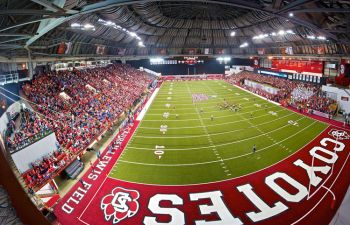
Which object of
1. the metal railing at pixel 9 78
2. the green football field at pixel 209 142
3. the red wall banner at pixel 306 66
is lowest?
the green football field at pixel 209 142

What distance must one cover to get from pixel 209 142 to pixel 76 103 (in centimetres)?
1683

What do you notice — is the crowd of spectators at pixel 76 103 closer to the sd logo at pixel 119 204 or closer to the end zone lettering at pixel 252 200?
the sd logo at pixel 119 204

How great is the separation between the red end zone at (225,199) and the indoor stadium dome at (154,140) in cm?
8

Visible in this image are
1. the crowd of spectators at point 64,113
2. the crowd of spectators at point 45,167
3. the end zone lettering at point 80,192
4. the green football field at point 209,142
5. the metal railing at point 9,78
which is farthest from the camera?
the metal railing at point 9,78

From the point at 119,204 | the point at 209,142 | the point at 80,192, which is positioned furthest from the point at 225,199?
the point at 80,192

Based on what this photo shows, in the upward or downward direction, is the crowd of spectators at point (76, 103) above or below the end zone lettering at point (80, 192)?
above

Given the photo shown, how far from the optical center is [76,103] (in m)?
28.0

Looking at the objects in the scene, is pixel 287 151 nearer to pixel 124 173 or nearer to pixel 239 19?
pixel 124 173

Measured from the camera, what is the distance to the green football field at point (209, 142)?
709 inches

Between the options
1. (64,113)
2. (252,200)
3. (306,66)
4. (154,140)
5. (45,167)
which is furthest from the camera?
(306,66)

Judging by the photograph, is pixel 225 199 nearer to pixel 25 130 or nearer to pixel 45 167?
pixel 45 167

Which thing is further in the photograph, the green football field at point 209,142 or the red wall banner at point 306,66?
the red wall banner at point 306,66

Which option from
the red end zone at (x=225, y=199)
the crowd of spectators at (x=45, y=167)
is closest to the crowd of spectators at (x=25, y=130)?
the crowd of spectators at (x=45, y=167)

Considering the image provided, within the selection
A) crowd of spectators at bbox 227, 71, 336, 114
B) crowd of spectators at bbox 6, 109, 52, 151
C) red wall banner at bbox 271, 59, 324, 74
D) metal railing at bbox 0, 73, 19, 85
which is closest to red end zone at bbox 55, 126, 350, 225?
crowd of spectators at bbox 6, 109, 52, 151
